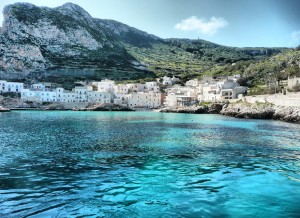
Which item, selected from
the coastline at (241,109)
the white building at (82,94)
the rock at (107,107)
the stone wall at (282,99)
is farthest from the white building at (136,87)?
the stone wall at (282,99)

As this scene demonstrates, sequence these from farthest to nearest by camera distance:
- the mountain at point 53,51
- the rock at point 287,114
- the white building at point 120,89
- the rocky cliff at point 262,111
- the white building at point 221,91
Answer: the mountain at point 53,51
the white building at point 120,89
the white building at point 221,91
the rocky cliff at point 262,111
the rock at point 287,114

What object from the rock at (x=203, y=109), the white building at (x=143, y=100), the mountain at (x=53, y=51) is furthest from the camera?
the mountain at (x=53, y=51)

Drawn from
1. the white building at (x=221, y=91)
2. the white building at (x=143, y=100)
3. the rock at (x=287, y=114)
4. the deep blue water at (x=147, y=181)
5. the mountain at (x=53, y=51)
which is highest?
the mountain at (x=53, y=51)

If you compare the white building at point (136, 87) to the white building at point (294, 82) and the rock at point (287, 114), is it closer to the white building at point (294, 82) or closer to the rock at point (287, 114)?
the white building at point (294, 82)

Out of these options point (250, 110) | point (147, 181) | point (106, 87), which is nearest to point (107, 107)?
point (106, 87)

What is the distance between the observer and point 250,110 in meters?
76.4

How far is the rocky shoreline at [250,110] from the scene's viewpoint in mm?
64500

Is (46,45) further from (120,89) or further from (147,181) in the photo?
(147,181)

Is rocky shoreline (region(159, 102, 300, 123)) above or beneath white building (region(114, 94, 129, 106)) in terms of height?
beneath

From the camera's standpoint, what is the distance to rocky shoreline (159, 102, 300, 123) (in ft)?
212

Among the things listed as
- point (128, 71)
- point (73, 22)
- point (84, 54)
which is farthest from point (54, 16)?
point (128, 71)

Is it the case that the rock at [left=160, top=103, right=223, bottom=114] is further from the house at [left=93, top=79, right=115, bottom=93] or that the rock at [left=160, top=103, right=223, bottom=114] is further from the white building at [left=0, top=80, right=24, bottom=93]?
the white building at [left=0, top=80, right=24, bottom=93]

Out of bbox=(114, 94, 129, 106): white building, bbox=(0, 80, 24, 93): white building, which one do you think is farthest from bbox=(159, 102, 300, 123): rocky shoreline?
bbox=(0, 80, 24, 93): white building

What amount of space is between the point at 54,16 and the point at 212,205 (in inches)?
7834
